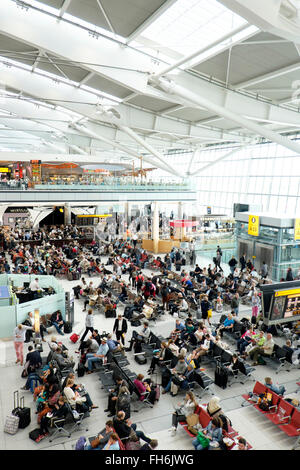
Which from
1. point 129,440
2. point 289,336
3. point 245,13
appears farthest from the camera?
point 289,336

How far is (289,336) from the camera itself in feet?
38.3

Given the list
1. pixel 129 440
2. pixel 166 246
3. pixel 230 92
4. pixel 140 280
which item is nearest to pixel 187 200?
pixel 166 246

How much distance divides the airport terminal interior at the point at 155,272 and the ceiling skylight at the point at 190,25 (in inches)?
2.2

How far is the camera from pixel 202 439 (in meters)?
6.53

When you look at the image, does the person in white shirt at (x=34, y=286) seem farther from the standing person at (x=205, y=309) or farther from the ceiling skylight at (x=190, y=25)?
the ceiling skylight at (x=190, y=25)

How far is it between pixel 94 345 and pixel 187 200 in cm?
2449

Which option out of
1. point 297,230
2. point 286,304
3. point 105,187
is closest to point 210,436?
point 286,304

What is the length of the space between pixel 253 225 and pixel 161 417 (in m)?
15.1

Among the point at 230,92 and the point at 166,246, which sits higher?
the point at 230,92

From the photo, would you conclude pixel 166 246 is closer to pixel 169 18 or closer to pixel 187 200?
pixel 187 200

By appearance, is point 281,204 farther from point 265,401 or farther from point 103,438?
point 103,438

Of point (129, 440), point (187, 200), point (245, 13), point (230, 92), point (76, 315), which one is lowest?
point (76, 315)

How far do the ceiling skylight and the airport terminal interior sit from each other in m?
0.06

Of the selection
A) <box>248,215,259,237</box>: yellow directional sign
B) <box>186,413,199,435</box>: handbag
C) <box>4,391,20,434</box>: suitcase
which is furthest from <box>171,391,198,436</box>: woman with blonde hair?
<box>248,215,259,237</box>: yellow directional sign
